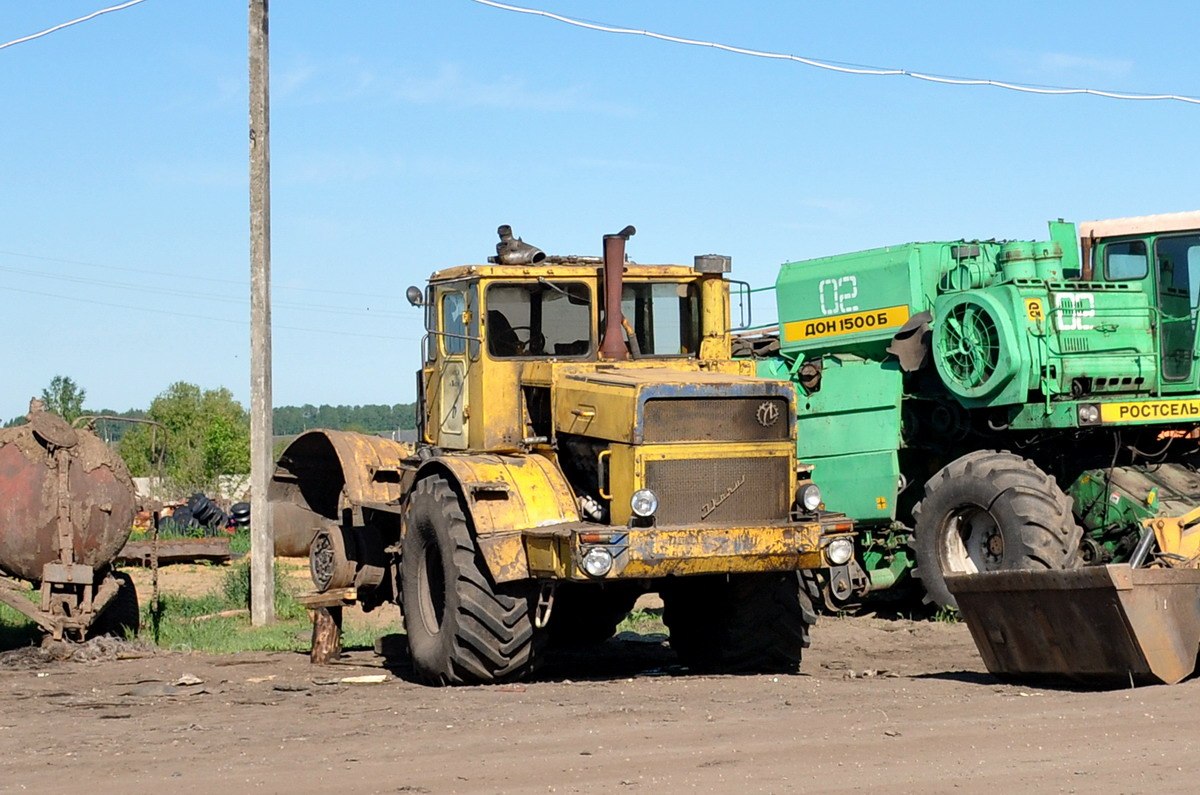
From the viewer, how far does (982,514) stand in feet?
50.4

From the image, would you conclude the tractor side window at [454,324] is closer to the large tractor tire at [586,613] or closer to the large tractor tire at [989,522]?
the large tractor tire at [586,613]

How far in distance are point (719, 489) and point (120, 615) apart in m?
6.08

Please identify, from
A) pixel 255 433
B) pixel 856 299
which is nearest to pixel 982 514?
pixel 856 299

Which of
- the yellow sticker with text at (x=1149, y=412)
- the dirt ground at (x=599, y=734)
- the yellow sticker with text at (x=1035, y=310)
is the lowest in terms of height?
the dirt ground at (x=599, y=734)

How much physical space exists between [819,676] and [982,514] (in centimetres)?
388

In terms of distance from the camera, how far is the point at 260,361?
16609 millimetres

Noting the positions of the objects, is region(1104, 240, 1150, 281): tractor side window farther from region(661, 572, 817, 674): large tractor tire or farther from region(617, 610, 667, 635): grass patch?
region(661, 572, 817, 674): large tractor tire

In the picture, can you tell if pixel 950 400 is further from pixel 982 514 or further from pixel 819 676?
pixel 819 676

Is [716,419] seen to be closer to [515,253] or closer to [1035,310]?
[515,253]

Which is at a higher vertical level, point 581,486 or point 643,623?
point 581,486

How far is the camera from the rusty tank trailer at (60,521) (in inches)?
541

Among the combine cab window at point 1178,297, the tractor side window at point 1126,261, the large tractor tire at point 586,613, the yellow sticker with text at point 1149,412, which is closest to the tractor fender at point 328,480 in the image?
the large tractor tire at point 586,613

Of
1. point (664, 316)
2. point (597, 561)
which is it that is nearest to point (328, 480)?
point (664, 316)

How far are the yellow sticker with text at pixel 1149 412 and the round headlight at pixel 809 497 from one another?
4.83 m
